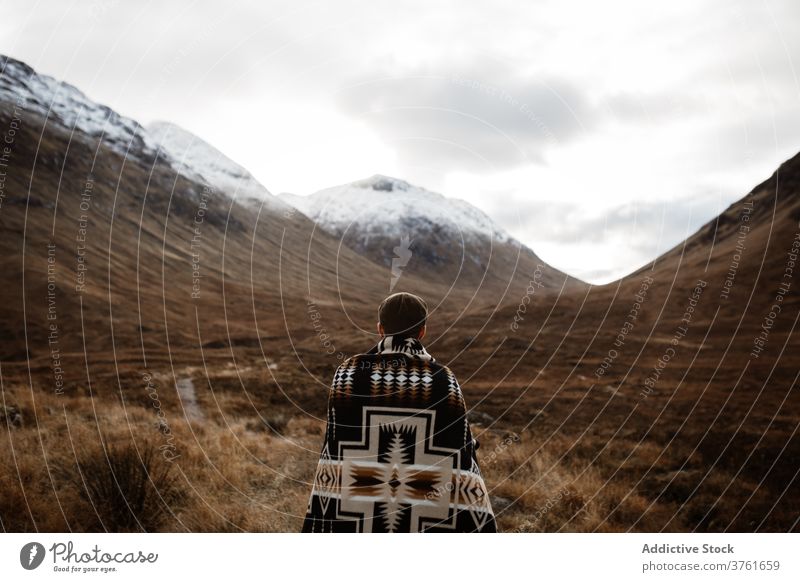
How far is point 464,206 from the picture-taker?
131m

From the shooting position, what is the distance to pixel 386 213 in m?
98.9

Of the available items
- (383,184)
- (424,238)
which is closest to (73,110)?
(424,238)

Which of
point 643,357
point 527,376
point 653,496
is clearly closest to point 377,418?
point 653,496

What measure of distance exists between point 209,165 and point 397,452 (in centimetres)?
9422

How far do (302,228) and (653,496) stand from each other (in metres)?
67.9

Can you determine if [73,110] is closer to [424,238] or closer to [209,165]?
[209,165]

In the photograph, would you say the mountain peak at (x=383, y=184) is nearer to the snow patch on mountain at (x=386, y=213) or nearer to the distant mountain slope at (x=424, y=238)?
the snow patch on mountain at (x=386, y=213)

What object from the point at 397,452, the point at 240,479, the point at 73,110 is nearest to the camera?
the point at 397,452

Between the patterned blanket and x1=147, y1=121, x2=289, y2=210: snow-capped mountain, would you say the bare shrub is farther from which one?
x1=147, y1=121, x2=289, y2=210: snow-capped mountain

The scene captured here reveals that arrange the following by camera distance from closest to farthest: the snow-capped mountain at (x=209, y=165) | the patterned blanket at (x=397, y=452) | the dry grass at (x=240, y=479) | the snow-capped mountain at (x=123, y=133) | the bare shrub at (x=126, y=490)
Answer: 1. the patterned blanket at (x=397, y=452)
2. the bare shrub at (x=126, y=490)
3. the dry grass at (x=240, y=479)
4. the snow-capped mountain at (x=123, y=133)
5. the snow-capped mountain at (x=209, y=165)

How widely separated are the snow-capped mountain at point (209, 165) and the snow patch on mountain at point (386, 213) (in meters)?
6.05

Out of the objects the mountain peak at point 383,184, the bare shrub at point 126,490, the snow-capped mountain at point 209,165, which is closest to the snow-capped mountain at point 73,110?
the snow-capped mountain at point 209,165

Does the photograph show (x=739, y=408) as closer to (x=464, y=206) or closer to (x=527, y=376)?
(x=527, y=376)

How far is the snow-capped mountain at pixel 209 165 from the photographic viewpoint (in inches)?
2982
